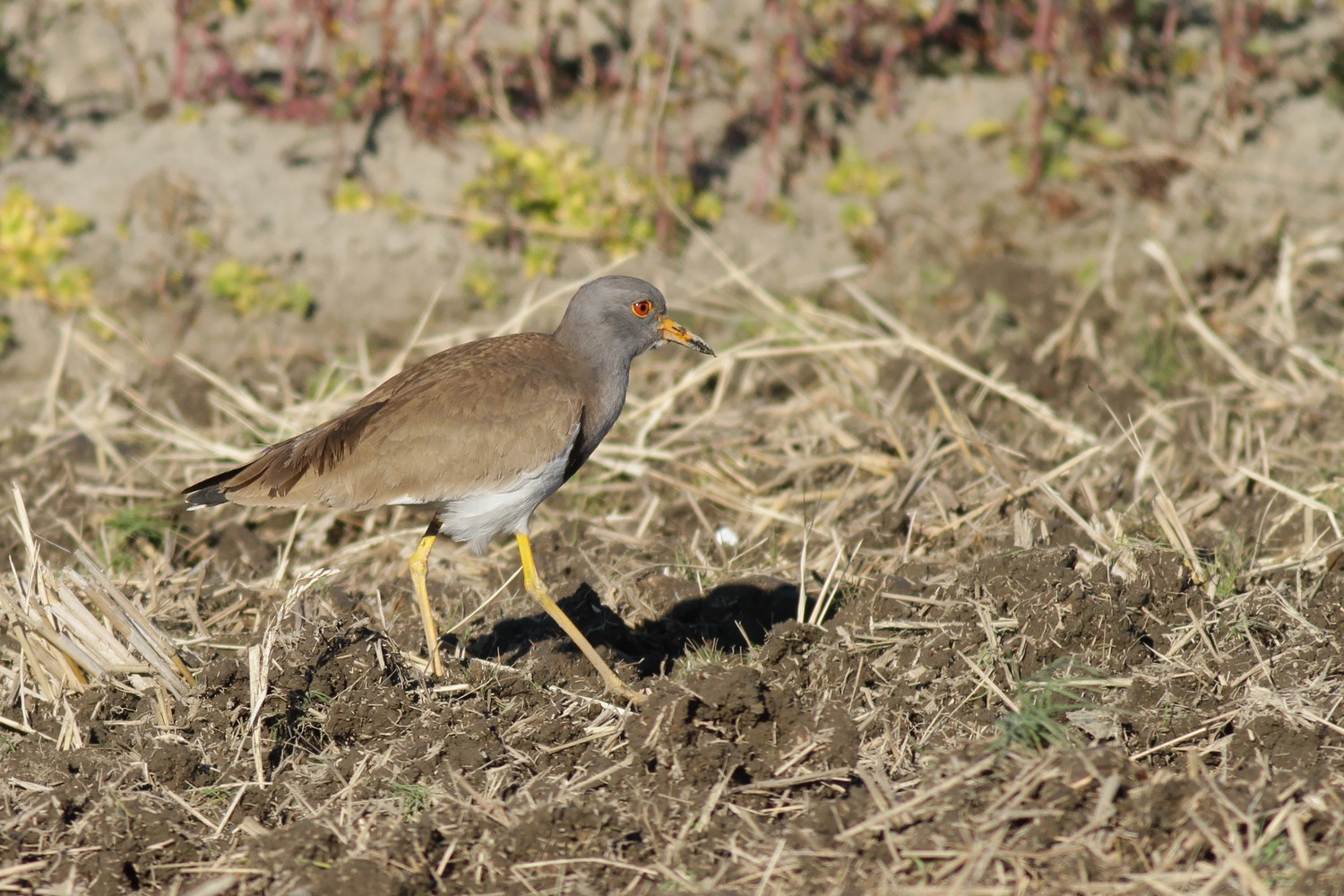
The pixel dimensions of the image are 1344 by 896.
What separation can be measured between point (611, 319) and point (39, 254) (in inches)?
163

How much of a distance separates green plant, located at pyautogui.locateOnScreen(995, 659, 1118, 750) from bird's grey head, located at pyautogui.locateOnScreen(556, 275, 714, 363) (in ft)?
6.73

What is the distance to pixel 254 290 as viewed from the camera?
Answer: 8.24 m

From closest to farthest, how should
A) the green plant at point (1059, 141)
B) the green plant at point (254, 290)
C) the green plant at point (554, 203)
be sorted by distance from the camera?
1. the green plant at point (254, 290)
2. the green plant at point (554, 203)
3. the green plant at point (1059, 141)

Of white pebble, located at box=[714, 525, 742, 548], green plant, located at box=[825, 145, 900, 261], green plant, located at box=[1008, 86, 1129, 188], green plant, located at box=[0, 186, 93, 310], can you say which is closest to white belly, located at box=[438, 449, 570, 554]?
white pebble, located at box=[714, 525, 742, 548]

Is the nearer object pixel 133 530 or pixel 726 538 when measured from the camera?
pixel 726 538

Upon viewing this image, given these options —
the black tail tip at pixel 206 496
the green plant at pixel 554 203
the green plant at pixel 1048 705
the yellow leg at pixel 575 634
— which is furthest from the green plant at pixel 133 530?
the green plant at pixel 1048 705

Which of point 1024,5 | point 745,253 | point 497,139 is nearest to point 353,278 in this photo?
point 497,139

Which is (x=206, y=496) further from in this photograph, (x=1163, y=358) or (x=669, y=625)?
(x=1163, y=358)

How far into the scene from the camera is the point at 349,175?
8758 millimetres

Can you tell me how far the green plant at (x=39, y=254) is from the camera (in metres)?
8.01

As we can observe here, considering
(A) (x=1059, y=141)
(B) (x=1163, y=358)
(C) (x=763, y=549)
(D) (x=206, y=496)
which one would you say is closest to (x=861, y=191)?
(A) (x=1059, y=141)

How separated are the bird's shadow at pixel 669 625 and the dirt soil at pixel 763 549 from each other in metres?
Result: 0.02

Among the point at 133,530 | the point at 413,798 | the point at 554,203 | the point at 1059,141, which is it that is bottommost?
the point at 133,530

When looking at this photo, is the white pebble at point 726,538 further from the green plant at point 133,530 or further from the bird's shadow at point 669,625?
the green plant at point 133,530
